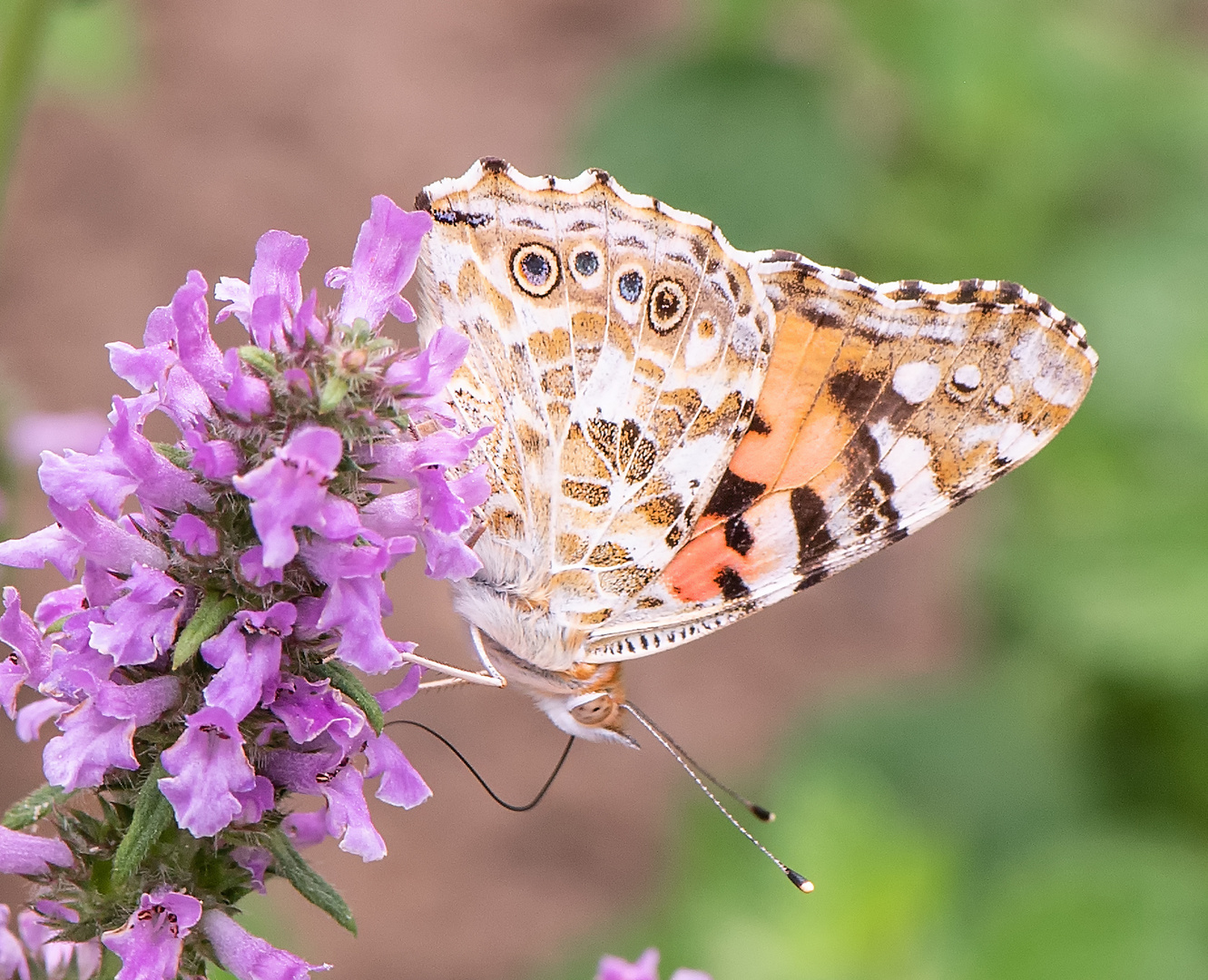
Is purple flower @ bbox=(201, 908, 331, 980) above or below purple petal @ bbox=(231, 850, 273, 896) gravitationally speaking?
below

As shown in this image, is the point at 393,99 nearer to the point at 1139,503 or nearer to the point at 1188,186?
the point at 1188,186

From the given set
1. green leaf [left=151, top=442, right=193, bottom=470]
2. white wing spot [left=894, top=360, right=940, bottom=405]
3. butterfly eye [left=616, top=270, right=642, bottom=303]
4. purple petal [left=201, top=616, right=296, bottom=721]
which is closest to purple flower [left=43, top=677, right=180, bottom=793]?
purple petal [left=201, top=616, right=296, bottom=721]

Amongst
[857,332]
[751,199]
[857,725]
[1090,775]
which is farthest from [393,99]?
[857,332]

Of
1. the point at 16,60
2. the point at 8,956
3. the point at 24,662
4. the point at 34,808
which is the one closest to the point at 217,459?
the point at 24,662

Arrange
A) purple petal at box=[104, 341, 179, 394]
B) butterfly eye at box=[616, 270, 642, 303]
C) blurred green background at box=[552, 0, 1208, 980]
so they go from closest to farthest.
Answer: purple petal at box=[104, 341, 179, 394] → butterfly eye at box=[616, 270, 642, 303] → blurred green background at box=[552, 0, 1208, 980]

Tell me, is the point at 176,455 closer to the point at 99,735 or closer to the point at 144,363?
the point at 144,363

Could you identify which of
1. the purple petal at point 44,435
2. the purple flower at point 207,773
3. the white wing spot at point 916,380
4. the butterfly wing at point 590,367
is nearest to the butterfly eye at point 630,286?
the butterfly wing at point 590,367

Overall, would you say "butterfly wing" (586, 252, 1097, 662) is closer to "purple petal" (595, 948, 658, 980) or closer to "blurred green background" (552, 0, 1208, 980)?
"purple petal" (595, 948, 658, 980)
